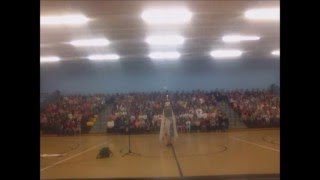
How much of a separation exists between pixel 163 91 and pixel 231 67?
1.55 meters

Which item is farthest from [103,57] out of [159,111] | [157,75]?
[159,111]

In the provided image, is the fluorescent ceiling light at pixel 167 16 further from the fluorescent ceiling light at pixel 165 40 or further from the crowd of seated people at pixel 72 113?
the crowd of seated people at pixel 72 113

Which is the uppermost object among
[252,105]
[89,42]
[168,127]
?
[89,42]

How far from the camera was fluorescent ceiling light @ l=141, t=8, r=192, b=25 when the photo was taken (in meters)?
4.38

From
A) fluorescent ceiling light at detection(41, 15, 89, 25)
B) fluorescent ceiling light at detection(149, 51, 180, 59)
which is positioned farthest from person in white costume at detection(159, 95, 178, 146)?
fluorescent ceiling light at detection(41, 15, 89, 25)

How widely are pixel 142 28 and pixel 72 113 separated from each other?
2.41 metres

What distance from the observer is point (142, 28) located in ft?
16.9

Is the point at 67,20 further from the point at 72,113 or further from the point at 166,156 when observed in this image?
the point at 166,156

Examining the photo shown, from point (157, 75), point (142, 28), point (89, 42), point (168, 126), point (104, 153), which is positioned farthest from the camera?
point (168, 126)

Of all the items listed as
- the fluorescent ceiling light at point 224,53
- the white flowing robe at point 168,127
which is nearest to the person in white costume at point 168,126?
the white flowing robe at point 168,127

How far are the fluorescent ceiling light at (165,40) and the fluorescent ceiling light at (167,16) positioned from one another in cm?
54

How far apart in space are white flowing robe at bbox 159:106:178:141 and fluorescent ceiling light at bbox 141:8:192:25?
6.61ft
